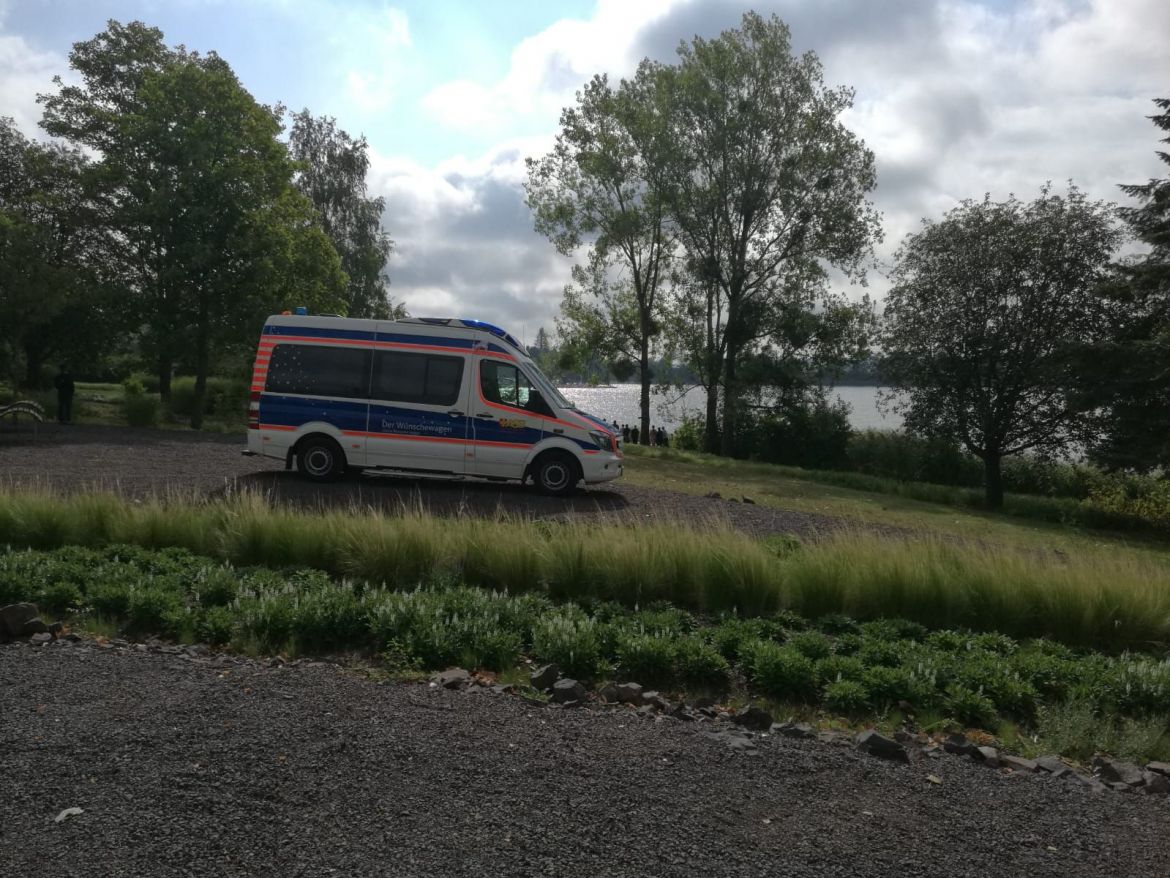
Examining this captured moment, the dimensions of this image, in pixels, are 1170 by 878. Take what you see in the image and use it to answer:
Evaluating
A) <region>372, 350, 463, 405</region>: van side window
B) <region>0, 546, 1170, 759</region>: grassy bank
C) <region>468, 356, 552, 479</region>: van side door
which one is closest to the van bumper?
<region>468, 356, 552, 479</region>: van side door

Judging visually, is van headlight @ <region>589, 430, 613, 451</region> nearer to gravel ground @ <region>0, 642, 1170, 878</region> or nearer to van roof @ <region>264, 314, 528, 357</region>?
van roof @ <region>264, 314, 528, 357</region>

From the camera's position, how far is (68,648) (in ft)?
19.0

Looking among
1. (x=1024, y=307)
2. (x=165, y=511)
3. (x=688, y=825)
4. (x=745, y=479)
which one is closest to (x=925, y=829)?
(x=688, y=825)

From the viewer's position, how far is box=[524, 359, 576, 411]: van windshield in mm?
15094

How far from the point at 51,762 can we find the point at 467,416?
439 inches

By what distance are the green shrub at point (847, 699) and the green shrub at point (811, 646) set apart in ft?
2.09

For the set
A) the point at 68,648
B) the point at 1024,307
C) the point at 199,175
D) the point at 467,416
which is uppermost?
the point at 199,175

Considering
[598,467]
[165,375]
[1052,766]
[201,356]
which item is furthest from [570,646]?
[165,375]

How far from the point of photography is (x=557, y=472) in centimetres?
1517

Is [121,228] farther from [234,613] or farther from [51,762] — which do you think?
[51,762]

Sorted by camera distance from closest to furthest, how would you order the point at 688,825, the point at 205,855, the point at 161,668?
the point at 205,855 < the point at 688,825 < the point at 161,668

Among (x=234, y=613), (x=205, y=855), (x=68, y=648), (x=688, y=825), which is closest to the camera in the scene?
(x=205, y=855)

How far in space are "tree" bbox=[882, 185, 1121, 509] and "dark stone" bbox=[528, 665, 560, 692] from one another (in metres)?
25.3

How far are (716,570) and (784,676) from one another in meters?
2.18
